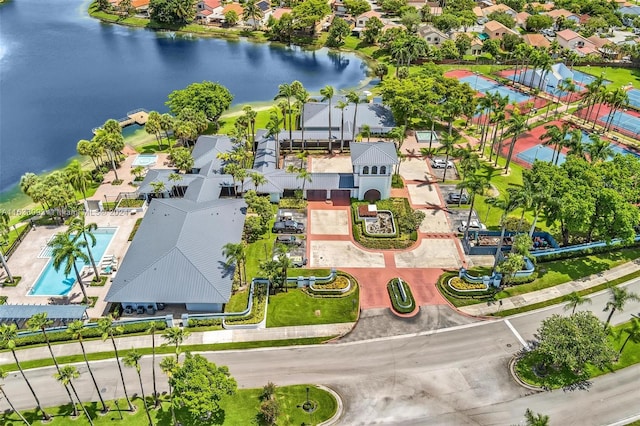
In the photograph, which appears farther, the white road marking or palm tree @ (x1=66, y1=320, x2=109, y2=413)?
the white road marking

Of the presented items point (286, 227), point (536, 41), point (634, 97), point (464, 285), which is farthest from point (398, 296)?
point (536, 41)

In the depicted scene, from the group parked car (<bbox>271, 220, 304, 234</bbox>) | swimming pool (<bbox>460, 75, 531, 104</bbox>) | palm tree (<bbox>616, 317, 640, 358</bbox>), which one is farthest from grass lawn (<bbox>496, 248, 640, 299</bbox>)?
swimming pool (<bbox>460, 75, 531, 104</bbox>)

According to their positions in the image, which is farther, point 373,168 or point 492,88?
point 492,88

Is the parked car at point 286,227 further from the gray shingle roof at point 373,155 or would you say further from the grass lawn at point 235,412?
the grass lawn at point 235,412

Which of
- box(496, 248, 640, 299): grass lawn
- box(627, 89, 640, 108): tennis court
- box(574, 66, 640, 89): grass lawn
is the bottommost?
box(496, 248, 640, 299): grass lawn

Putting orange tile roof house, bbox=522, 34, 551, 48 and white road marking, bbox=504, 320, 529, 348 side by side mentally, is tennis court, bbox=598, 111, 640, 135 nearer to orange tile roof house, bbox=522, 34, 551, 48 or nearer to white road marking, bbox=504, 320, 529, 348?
orange tile roof house, bbox=522, 34, 551, 48

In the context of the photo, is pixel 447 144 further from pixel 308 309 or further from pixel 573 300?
pixel 308 309

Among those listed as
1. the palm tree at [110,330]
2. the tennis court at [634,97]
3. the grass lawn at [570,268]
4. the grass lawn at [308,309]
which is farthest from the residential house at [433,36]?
the palm tree at [110,330]
